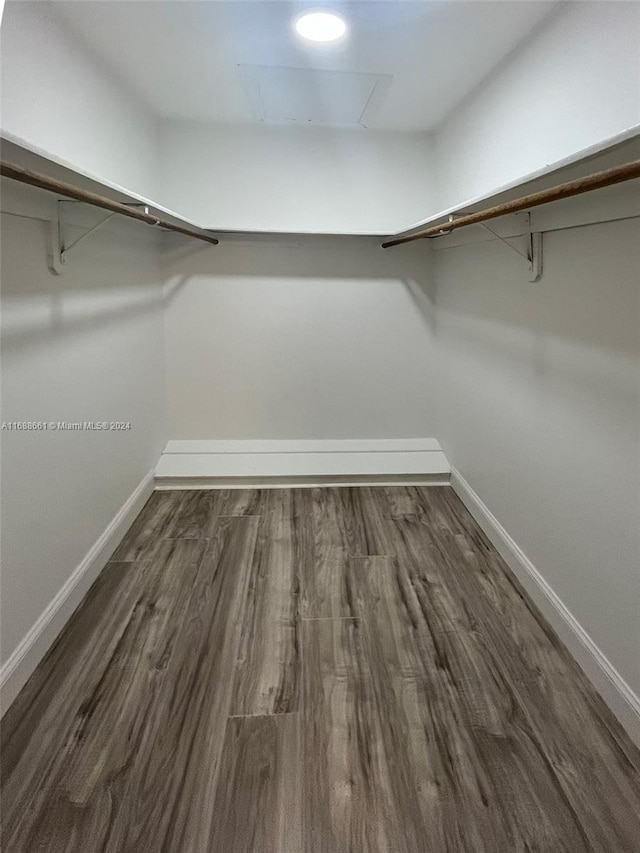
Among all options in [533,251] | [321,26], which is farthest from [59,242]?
[533,251]

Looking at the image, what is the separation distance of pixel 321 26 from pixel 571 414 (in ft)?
5.24

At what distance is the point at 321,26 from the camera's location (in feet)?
6.59

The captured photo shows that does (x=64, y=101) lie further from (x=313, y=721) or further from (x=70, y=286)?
(x=313, y=721)

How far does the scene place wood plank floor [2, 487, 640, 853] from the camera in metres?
1.23

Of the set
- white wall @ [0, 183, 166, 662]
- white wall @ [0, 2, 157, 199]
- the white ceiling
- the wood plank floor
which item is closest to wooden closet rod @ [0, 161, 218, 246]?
white wall @ [0, 2, 157, 199]

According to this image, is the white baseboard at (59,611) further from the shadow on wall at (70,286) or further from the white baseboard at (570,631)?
the white baseboard at (570,631)

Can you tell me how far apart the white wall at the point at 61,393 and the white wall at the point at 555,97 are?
146cm

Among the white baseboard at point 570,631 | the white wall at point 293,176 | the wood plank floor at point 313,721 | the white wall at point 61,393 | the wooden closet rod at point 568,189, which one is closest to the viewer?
the wooden closet rod at point 568,189

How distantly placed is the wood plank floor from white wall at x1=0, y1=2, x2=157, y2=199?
1.43m

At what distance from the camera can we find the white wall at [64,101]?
1.69 metres

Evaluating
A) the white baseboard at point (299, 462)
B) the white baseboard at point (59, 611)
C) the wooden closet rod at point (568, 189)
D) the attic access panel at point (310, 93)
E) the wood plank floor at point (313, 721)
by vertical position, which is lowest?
the wood plank floor at point (313, 721)

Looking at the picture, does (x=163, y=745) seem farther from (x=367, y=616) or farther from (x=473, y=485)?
(x=473, y=485)

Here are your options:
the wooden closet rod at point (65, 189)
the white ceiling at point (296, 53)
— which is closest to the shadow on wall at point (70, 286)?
the wooden closet rod at point (65, 189)

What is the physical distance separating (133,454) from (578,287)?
2.11 meters
